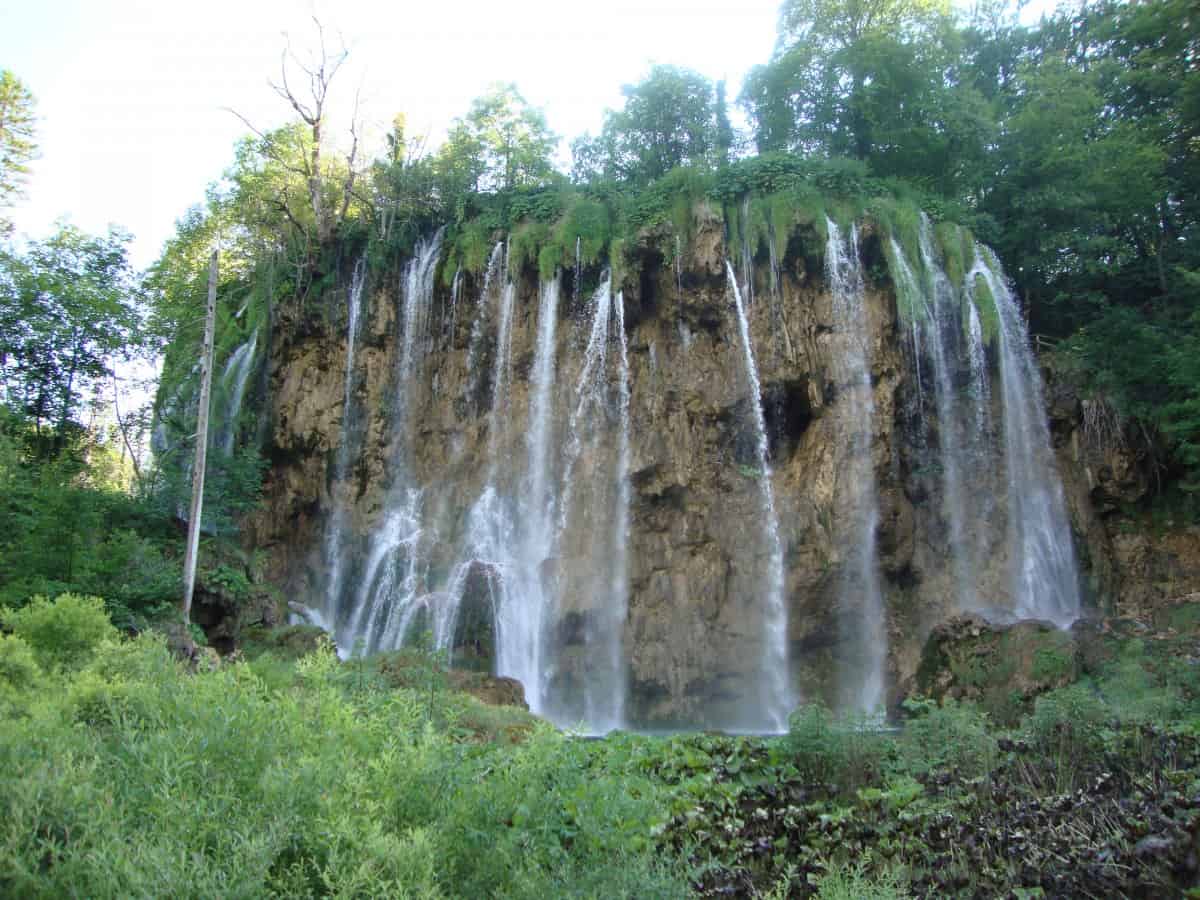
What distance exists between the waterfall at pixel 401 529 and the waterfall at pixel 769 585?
26.0 feet

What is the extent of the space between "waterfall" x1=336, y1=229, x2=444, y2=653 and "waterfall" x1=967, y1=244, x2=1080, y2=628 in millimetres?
13628

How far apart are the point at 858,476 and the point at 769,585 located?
10.5ft

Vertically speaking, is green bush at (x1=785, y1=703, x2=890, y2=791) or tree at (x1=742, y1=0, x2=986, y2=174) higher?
tree at (x1=742, y1=0, x2=986, y2=174)

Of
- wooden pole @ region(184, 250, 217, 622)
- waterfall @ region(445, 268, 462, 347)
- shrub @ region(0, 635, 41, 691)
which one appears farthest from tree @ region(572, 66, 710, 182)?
shrub @ region(0, 635, 41, 691)

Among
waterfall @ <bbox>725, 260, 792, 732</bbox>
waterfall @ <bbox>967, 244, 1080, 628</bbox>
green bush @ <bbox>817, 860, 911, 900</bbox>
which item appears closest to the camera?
green bush @ <bbox>817, 860, 911, 900</bbox>

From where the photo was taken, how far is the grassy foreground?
362cm

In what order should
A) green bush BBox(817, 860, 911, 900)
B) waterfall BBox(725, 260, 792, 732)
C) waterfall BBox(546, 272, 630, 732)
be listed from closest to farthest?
green bush BBox(817, 860, 911, 900) < waterfall BBox(725, 260, 792, 732) < waterfall BBox(546, 272, 630, 732)

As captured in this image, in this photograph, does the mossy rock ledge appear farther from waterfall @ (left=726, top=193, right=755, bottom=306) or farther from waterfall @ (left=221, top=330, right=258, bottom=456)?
waterfall @ (left=221, top=330, right=258, bottom=456)

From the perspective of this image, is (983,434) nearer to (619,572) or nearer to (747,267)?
(747,267)

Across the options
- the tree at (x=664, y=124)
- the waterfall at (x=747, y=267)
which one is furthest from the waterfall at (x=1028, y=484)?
the tree at (x=664, y=124)

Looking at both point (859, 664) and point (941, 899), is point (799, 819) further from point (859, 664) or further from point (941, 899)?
point (859, 664)

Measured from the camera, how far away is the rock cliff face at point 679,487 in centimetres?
1902

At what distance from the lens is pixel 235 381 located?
2509 centimetres

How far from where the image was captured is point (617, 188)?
79.7 feet
